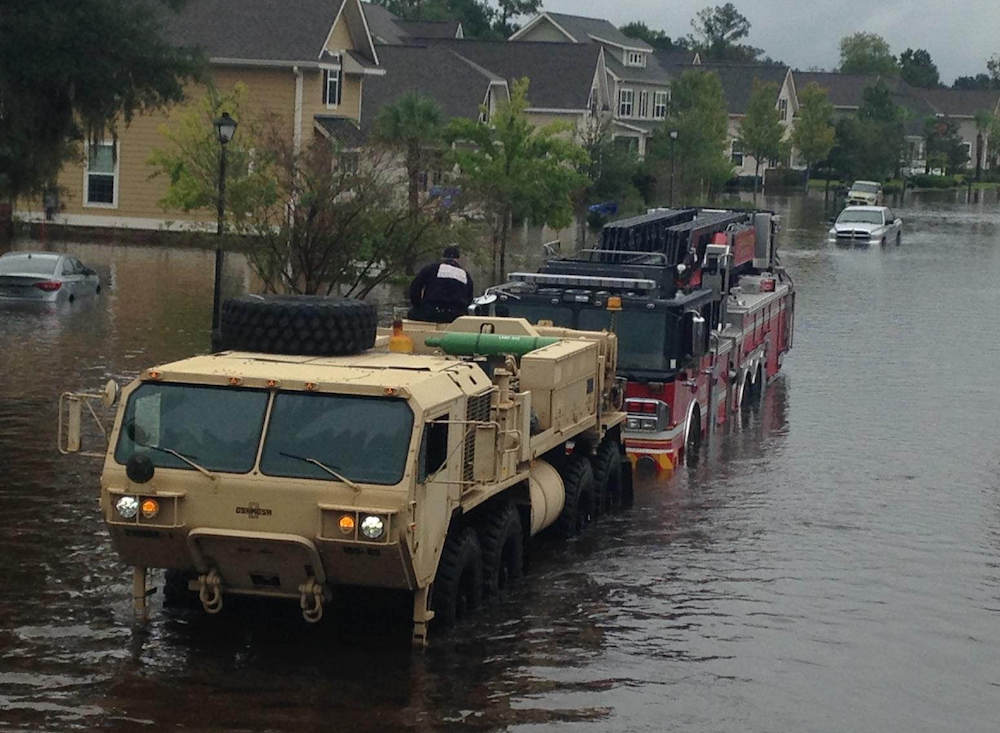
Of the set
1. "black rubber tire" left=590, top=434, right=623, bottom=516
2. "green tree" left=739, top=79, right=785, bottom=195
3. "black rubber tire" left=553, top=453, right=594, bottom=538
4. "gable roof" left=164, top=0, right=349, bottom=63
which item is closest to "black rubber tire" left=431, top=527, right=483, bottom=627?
"black rubber tire" left=553, top=453, right=594, bottom=538

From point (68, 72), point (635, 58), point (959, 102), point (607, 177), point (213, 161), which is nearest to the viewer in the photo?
point (68, 72)

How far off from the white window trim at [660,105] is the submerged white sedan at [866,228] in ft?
105

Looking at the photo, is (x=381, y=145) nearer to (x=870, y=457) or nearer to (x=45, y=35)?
(x=45, y=35)

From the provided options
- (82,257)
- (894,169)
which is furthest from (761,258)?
(894,169)

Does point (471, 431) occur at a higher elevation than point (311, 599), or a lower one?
higher

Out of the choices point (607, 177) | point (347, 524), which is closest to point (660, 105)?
point (607, 177)

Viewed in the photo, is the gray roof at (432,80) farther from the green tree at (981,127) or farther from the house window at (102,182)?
the green tree at (981,127)

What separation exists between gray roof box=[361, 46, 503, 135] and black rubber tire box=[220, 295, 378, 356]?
50.1 metres

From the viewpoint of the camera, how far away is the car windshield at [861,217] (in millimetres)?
65562

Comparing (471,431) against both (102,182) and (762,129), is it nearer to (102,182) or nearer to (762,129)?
(102,182)

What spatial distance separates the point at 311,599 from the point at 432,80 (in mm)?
55699

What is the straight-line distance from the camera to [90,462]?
20.0 metres

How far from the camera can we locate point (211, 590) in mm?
12102

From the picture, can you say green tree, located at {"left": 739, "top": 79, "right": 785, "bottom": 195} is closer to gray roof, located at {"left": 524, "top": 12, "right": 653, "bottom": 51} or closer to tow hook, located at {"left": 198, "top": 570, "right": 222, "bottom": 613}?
gray roof, located at {"left": 524, "top": 12, "right": 653, "bottom": 51}
